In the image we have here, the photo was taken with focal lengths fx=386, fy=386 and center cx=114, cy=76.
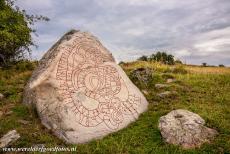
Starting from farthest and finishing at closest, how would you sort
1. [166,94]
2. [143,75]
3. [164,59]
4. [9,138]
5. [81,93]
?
[164,59], [143,75], [166,94], [81,93], [9,138]

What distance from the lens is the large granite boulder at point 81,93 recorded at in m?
10.7

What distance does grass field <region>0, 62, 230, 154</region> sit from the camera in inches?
377

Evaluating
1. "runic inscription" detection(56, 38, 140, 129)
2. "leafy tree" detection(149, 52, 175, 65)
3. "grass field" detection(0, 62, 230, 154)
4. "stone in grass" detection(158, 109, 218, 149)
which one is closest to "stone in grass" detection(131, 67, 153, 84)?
"grass field" detection(0, 62, 230, 154)

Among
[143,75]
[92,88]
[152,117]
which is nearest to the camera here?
[152,117]

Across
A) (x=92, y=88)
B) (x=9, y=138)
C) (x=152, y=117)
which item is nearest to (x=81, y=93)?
(x=92, y=88)

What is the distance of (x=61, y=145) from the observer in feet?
33.0

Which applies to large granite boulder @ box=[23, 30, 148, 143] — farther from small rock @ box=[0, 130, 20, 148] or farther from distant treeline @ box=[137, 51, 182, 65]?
distant treeline @ box=[137, 51, 182, 65]

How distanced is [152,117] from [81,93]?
7.25 feet

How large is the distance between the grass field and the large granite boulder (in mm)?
341

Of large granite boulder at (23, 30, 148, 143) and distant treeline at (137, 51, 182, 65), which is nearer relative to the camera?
large granite boulder at (23, 30, 148, 143)

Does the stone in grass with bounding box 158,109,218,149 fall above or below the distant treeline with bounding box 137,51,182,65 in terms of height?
below

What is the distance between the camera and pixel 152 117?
1130 cm

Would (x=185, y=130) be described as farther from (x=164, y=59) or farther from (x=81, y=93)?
(x=164, y=59)

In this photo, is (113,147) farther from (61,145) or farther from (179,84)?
(179,84)
